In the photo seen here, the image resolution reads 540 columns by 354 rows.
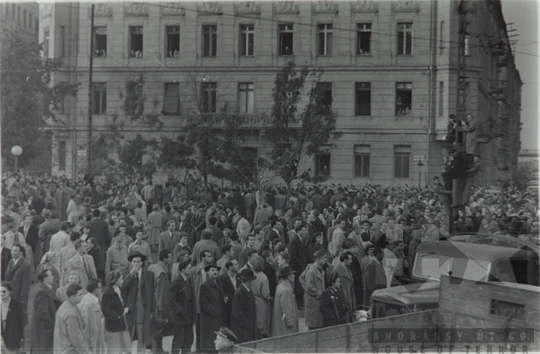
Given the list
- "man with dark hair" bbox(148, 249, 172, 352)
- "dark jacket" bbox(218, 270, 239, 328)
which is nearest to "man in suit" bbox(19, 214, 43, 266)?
"man with dark hair" bbox(148, 249, 172, 352)

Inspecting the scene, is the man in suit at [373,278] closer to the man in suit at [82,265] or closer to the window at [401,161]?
the window at [401,161]

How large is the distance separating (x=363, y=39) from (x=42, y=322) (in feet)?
31.7

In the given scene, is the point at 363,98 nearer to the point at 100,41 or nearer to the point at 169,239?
the point at 169,239

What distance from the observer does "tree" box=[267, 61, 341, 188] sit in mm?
14320

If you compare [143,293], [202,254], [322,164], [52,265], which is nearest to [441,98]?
[322,164]

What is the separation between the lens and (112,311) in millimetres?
8219

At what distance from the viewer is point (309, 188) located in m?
15.4

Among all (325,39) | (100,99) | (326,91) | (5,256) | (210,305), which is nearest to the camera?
(210,305)

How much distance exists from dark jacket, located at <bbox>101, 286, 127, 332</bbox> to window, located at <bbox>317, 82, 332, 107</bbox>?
7.86 m

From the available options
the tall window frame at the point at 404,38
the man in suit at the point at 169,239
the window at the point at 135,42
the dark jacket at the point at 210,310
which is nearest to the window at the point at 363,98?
the tall window frame at the point at 404,38

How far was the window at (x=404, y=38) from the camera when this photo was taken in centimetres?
1389

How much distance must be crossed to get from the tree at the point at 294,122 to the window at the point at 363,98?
0.72m

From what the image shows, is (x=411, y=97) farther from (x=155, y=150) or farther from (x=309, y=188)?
(x=155, y=150)

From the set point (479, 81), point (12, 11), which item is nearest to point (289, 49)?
point (479, 81)
